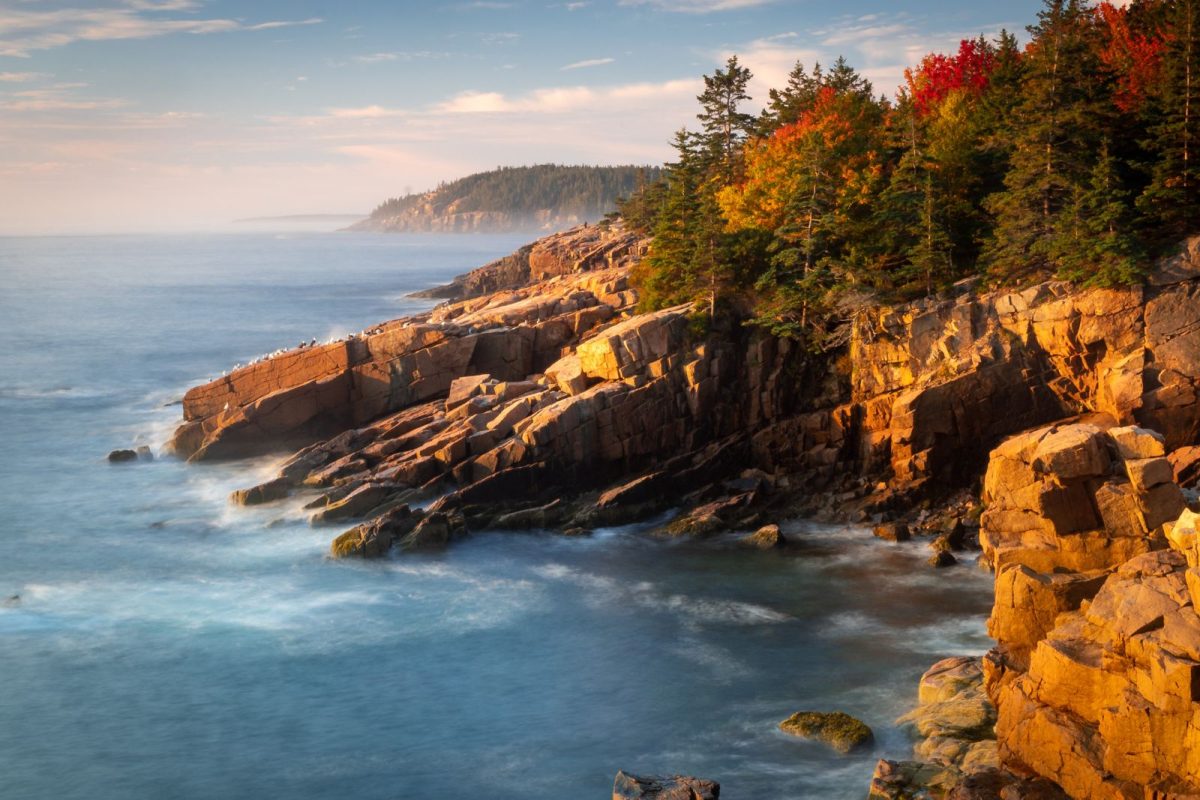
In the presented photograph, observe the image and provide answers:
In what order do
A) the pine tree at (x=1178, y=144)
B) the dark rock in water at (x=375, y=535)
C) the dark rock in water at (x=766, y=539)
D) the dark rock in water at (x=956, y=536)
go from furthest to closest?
the pine tree at (x=1178, y=144) → the dark rock in water at (x=375, y=535) → the dark rock in water at (x=766, y=539) → the dark rock in water at (x=956, y=536)

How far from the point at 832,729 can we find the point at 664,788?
5.92 meters

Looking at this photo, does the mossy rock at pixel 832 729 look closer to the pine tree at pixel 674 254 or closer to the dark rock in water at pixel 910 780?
the dark rock in water at pixel 910 780

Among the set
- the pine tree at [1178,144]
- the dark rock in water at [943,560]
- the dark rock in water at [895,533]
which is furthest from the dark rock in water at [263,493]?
the pine tree at [1178,144]

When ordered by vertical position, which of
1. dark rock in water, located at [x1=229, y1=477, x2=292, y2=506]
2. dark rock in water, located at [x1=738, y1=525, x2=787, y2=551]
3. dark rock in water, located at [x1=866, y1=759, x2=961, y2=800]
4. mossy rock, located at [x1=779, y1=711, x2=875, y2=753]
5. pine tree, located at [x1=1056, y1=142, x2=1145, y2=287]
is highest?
pine tree, located at [x1=1056, y1=142, x2=1145, y2=287]

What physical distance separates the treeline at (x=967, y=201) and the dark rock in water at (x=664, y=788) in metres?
28.8

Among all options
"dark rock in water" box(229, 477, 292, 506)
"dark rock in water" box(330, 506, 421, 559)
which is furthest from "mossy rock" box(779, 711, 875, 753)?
"dark rock in water" box(229, 477, 292, 506)

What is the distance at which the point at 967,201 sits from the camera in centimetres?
5341

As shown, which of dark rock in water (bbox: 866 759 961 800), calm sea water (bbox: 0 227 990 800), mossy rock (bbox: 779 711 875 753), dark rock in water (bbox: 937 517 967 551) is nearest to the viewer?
dark rock in water (bbox: 866 759 961 800)

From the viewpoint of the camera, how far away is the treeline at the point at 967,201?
47.0 m

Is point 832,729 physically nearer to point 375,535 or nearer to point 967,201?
point 375,535

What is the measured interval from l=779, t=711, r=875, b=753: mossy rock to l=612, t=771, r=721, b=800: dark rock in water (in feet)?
14.2

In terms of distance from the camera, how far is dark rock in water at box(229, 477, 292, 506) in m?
50.7

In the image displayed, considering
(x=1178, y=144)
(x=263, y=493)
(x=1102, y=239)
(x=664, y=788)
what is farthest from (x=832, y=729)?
(x=1178, y=144)

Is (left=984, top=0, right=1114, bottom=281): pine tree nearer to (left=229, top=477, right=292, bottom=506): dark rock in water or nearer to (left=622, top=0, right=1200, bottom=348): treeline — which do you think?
(left=622, top=0, right=1200, bottom=348): treeline
